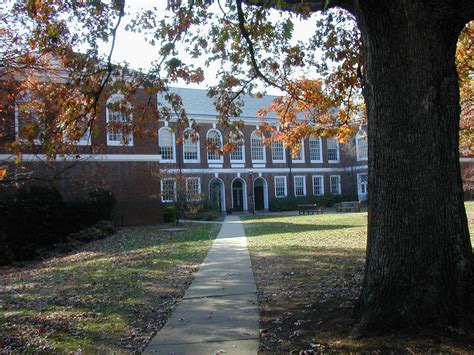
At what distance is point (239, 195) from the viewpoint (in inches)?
1789

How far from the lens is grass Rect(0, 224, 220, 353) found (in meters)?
5.05

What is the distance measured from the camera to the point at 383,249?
441cm

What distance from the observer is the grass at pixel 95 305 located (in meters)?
5.05

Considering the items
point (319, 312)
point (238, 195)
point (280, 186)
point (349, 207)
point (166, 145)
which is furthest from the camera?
point (280, 186)

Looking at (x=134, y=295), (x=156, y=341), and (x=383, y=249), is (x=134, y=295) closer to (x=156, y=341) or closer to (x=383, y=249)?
(x=156, y=341)

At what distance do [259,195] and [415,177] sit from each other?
4231 centimetres

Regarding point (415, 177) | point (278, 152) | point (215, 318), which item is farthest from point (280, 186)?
point (415, 177)

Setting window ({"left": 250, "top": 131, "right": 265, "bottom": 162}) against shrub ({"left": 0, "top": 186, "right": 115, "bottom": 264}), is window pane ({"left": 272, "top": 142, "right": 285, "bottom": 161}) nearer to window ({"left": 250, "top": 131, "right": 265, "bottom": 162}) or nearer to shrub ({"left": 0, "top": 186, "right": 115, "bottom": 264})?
window ({"left": 250, "top": 131, "right": 265, "bottom": 162})

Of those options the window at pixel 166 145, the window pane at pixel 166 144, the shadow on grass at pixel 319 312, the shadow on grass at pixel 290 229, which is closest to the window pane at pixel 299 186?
the window at pixel 166 145

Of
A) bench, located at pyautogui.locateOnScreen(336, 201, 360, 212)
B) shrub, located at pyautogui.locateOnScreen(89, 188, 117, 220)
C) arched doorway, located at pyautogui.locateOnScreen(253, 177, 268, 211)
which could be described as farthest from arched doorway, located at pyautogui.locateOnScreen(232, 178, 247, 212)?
shrub, located at pyautogui.locateOnScreen(89, 188, 117, 220)

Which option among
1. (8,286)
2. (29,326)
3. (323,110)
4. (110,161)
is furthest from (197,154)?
(29,326)

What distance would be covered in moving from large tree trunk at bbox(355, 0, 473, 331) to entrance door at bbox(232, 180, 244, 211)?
40396 millimetres

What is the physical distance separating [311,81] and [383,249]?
30.0 feet

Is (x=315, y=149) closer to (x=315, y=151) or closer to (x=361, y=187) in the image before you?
(x=315, y=151)
